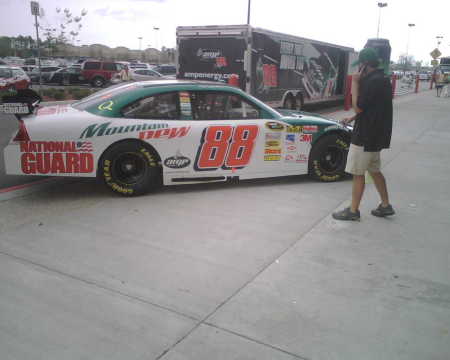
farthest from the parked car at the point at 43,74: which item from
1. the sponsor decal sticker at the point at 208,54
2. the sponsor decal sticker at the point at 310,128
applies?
the sponsor decal sticker at the point at 310,128

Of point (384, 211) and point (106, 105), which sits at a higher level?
point (106, 105)

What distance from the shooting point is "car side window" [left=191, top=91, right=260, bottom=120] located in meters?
5.96

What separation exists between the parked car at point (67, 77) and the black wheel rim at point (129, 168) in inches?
1044

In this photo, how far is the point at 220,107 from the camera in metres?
6.06

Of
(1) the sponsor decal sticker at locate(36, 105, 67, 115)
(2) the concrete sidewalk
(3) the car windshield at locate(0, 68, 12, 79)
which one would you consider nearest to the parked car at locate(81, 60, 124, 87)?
(3) the car windshield at locate(0, 68, 12, 79)

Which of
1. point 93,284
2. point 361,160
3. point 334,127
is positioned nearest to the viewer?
point 93,284

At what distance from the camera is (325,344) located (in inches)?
113

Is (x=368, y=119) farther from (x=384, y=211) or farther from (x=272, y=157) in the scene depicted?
(x=272, y=157)

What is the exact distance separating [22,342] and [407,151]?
27.6 feet

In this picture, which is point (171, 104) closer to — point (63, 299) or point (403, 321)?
point (63, 299)

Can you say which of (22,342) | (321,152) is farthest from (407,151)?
(22,342)

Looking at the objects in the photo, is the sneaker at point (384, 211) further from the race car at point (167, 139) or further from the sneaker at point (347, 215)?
the race car at point (167, 139)

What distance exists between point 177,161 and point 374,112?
244cm

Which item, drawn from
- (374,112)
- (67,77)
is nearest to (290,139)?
(374,112)
